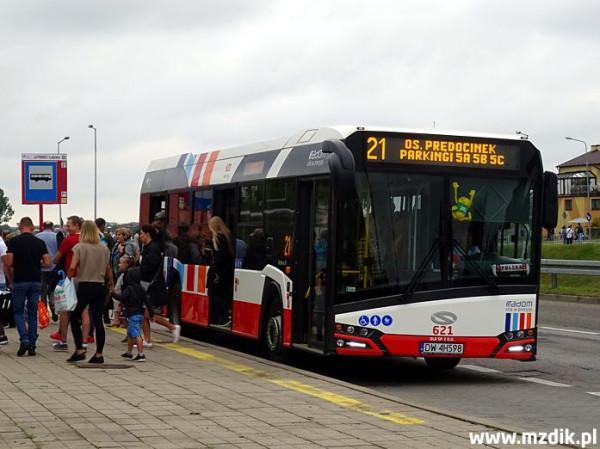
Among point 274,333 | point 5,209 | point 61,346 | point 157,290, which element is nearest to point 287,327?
point 274,333

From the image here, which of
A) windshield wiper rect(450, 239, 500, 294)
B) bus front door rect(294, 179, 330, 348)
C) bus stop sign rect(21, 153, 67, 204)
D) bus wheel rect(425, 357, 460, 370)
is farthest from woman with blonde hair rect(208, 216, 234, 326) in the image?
bus stop sign rect(21, 153, 67, 204)

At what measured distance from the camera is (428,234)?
1323 cm

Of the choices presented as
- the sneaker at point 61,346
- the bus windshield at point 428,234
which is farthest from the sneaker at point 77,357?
the bus windshield at point 428,234

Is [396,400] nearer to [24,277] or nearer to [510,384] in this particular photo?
[510,384]

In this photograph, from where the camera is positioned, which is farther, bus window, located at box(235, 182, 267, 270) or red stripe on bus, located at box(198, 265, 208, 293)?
red stripe on bus, located at box(198, 265, 208, 293)

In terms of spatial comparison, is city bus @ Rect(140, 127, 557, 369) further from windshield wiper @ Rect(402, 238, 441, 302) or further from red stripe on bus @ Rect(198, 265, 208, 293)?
red stripe on bus @ Rect(198, 265, 208, 293)

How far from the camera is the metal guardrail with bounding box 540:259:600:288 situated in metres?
30.8

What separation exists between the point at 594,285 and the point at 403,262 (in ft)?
76.3

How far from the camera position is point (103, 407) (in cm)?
996

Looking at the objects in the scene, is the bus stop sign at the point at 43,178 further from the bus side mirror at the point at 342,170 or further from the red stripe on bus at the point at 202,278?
the bus side mirror at the point at 342,170

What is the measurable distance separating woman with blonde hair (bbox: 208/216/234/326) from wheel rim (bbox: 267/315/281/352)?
73.9 inches

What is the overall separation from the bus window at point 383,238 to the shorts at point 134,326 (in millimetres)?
2671

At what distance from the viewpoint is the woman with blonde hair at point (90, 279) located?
45.4ft

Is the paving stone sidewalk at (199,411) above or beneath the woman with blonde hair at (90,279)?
beneath
